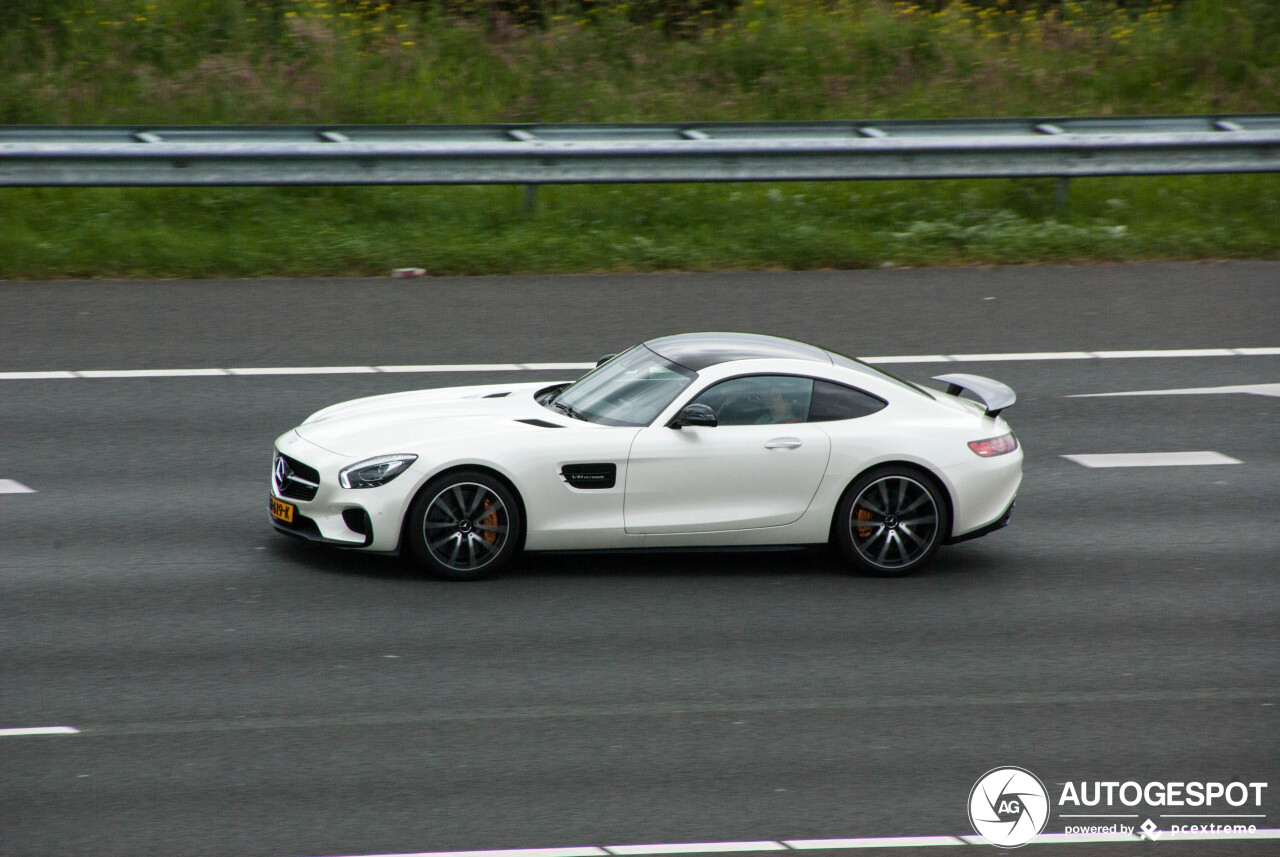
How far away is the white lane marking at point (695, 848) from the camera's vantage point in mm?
5777

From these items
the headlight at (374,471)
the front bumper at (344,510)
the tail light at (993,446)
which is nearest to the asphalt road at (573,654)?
the front bumper at (344,510)

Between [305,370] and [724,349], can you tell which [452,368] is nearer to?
[305,370]

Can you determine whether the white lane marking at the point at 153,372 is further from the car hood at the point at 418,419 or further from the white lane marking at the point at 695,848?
the white lane marking at the point at 695,848

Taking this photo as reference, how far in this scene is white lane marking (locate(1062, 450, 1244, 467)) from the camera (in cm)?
1088

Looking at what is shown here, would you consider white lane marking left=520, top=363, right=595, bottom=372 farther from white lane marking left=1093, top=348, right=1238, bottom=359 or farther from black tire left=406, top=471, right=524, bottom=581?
white lane marking left=1093, top=348, right=1238, bottom=359

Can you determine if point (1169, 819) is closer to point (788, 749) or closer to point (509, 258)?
point (788, 749)

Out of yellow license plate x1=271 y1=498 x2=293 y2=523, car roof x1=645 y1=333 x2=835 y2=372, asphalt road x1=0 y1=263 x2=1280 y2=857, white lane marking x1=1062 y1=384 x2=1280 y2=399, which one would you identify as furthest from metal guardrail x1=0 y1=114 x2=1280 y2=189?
yellow license plate x1=271 y1=498 x2=293 y2=523

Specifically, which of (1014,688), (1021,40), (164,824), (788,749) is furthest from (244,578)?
(1021,40)

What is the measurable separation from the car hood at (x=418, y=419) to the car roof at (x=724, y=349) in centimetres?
77

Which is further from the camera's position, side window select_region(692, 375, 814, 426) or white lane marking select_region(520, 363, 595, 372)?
white lane marking select_region(520, 363, 595, 372)

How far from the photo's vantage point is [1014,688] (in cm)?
737

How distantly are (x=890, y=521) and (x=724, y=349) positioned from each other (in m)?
1.35

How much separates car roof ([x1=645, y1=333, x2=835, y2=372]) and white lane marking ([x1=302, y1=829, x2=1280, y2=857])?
3584 millimetres

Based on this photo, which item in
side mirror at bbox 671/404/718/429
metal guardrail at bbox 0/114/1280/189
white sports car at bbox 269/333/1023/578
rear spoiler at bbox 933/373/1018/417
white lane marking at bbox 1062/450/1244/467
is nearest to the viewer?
white sports car at bbox 269/333/1023/578
